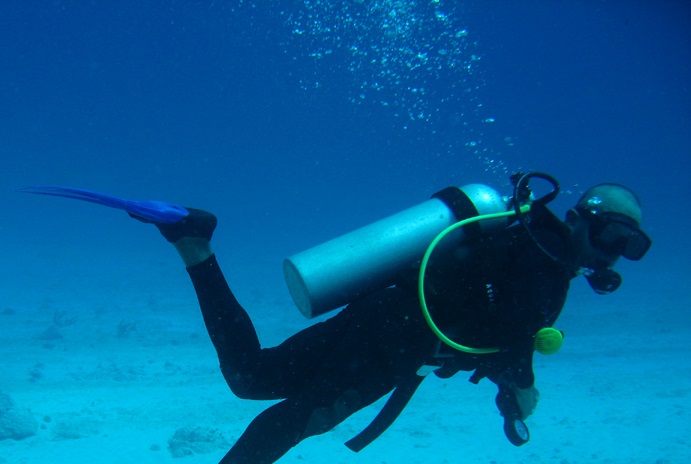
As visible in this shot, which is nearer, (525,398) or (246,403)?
(525,398)

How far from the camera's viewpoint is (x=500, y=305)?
3014 mm

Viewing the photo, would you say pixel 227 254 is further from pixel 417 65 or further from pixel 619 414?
pixel 619 414

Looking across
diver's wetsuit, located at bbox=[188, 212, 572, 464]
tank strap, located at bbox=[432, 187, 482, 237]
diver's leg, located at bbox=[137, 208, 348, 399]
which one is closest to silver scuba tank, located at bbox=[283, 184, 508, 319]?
tank strap, located at bbox=[432, 187, 482, 237]

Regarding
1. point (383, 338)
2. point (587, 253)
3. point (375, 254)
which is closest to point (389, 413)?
point (383, 338)

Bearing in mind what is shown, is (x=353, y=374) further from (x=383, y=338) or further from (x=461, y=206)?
(x=461, y=206)

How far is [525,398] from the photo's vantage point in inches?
128

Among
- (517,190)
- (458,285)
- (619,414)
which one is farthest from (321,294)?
(619,414)

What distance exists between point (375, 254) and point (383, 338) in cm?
59

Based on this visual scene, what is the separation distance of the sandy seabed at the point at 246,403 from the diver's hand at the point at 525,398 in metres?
4.15

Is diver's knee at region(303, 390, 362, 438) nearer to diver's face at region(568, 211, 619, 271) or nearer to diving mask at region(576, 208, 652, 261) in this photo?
diver's face at region(568, 211, 619, 271)

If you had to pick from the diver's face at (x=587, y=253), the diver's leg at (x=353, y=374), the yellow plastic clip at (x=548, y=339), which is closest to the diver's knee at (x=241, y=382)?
the diver's leg at (x=353, y=374)

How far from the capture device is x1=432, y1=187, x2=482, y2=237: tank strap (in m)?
3.28

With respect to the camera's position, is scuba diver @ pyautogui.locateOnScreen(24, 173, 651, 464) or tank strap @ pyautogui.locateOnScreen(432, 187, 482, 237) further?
tank strap @ pyautogui.locateOnScreen(432, 187, 482, 237)

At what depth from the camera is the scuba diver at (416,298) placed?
2951 millimetres
